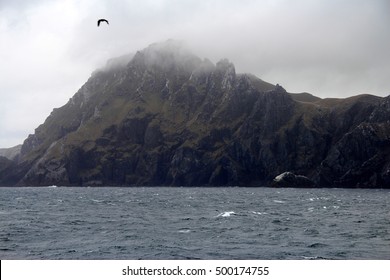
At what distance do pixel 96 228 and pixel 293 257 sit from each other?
95.6 ft

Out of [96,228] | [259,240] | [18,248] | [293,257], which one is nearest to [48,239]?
[18,248]

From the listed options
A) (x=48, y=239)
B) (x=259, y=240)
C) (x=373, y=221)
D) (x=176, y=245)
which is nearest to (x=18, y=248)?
(x=48, y=239)

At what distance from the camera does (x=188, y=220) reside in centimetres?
7325

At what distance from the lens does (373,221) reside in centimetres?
7425

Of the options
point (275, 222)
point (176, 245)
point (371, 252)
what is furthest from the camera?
point (275, 222)
